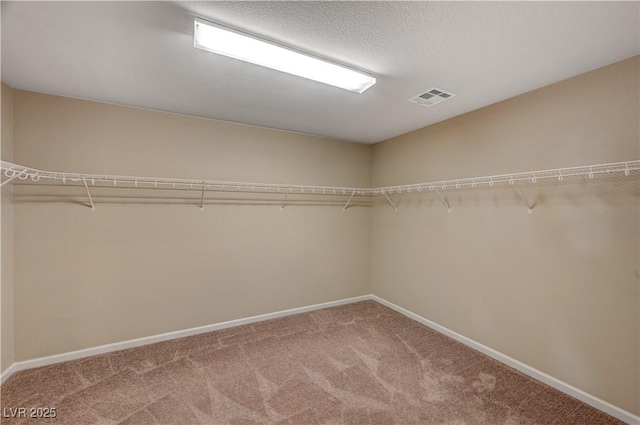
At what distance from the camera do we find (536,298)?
7.11 ft

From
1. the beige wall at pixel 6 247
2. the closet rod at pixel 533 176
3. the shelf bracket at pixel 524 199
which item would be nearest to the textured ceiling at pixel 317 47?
the beige wall at pixel 6 247

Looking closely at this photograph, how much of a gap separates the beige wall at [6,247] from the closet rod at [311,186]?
0.21m

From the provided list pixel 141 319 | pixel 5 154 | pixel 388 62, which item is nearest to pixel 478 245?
pixel 388 62

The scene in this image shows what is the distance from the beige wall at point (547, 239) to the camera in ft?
5.76

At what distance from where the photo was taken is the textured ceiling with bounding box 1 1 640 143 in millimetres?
1328

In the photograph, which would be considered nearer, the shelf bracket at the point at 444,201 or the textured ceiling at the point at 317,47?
the textured ceiling at the point at 317,47

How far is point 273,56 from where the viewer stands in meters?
1.68

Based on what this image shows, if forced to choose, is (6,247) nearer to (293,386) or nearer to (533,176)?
(293,386)

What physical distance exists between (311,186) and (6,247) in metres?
2.81

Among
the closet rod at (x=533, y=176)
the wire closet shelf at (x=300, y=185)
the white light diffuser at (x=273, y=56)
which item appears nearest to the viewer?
the white light diffuser at (x=273, y=56)

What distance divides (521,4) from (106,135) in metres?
3.24

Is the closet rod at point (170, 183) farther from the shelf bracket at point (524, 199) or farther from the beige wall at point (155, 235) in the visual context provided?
the shelf bracket at point (524, 199)

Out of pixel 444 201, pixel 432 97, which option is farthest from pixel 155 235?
pixel 444 201

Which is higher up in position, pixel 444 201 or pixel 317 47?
pixel 317 47
